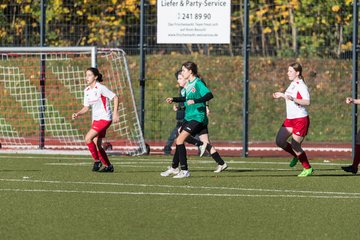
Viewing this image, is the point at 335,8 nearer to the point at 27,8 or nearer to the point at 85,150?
the point at 85,150

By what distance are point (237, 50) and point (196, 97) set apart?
1140cm

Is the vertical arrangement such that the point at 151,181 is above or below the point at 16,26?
below

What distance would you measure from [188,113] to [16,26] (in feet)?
30.8

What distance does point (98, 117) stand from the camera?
18.3m

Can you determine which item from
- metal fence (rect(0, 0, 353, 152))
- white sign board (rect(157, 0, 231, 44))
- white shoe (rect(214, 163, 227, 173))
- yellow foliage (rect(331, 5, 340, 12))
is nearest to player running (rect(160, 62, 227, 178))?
white shoe (rect(214, 163, 227, 173))

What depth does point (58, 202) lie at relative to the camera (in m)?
13.3

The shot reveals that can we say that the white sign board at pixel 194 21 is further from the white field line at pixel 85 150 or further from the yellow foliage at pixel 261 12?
the yellow foliage at pixel 261 12

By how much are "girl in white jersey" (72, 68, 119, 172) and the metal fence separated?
5.46m

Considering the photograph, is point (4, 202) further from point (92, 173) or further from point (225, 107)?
point (225, 107)

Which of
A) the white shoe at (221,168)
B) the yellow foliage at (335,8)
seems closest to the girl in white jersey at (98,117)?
the white shoe at (221,168)

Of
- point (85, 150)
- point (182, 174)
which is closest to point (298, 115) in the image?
→ point (182, 174)

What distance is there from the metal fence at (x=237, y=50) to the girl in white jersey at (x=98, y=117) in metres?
5.46

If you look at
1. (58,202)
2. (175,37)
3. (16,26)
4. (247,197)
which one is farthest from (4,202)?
(16,26)

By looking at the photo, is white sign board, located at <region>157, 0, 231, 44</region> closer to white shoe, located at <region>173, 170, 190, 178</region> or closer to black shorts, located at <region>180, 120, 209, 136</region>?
black shorts, located at <region>180, 120, 209, 136</region>
